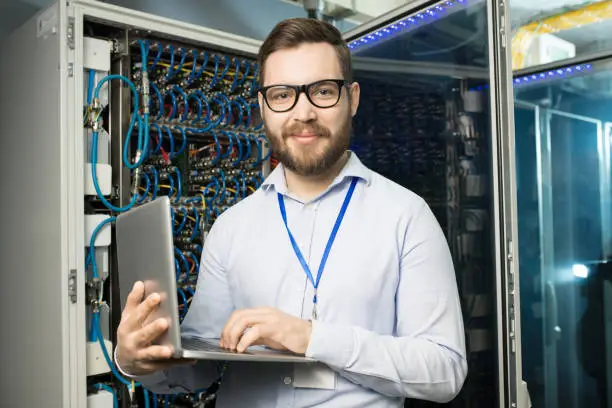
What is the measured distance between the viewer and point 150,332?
2.84ft

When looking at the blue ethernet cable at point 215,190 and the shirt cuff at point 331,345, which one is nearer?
the shirt cuff at point 331,345

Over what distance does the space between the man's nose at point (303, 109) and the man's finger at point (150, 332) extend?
1.69 ft

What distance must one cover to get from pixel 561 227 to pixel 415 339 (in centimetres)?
264

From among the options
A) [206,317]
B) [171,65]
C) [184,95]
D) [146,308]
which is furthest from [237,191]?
[146,308]

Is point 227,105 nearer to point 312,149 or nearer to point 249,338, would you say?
point 312,149

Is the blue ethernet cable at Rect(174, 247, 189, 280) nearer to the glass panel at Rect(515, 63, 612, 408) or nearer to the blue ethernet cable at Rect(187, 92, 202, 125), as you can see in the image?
the blue ethernet cable at Rect(187, 92, 202, 125)

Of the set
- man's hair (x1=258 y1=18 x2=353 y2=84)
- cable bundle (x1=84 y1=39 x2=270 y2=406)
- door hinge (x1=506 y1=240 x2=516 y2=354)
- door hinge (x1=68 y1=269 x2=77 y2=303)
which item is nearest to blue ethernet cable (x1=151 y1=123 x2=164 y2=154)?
cable bundle (x1=84 y1=39 x2=270 y2=406)

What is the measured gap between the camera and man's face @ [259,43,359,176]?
3.82 ft

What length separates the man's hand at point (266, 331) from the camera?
3.00 feet

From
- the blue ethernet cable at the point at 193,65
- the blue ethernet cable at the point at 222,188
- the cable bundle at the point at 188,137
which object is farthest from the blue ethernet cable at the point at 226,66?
the blue ethernet cable at the point at 222,188

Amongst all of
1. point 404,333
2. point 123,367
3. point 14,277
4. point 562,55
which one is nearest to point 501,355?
point 404,333

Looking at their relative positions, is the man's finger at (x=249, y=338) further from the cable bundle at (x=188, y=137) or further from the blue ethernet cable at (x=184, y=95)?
the blue ethernet cable at (x=184, y=95)

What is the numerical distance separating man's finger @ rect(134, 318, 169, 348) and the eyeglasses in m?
0.53

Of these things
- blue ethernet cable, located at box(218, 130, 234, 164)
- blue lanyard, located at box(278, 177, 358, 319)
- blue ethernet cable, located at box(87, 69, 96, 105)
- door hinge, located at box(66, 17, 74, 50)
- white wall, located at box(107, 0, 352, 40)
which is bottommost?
blue lanyard, located at box(278, 177, 358, 319)
